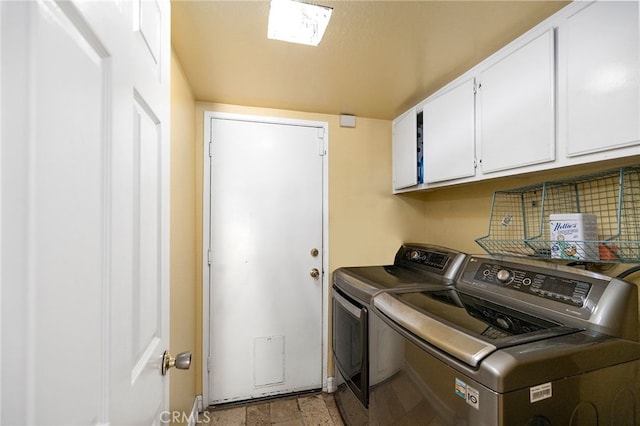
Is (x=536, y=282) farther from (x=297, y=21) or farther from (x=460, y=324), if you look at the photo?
(x=297, y=21)

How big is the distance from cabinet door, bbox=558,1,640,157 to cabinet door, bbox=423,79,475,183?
1.57 ft

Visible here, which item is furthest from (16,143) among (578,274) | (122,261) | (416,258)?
(416,258)

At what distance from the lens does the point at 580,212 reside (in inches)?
54.1

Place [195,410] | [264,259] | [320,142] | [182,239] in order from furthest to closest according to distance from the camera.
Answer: [320,142], [264,259], [195,410], [182,239]

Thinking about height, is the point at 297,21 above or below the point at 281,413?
above

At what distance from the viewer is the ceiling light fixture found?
1147mm

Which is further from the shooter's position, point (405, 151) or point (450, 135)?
point (405, 151)

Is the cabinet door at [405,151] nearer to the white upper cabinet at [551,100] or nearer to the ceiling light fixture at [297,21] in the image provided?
the white upper cabinet at [551,100]

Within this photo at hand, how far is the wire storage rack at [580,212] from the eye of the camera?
113 cm

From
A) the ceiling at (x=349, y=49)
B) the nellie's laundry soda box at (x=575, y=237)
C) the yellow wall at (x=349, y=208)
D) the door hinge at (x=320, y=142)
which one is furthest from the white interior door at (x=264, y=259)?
the nellie's laundry soda box at (x=575, y=237)

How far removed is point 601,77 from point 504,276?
86 centimetres

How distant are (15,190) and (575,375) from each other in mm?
1327

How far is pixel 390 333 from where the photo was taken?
125cm

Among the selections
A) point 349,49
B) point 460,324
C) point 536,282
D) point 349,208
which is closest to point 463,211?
point 349,208
